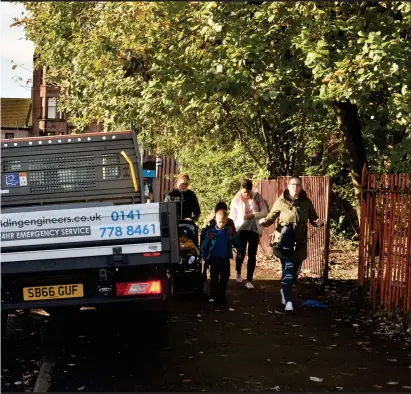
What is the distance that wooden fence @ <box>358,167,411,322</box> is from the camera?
8.49 metres

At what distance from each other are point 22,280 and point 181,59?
4458 mm

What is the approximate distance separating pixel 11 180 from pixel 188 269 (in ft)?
9.75

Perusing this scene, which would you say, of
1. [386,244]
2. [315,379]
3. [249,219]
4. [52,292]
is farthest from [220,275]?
[315,379]

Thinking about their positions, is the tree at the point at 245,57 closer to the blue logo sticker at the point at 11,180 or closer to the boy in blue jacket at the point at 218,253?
the boy in blue jacket at the point at 218,253

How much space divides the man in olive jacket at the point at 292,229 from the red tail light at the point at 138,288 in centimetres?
310

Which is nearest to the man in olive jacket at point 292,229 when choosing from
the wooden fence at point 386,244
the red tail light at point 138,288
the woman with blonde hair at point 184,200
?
the wooden fence at point 386,244

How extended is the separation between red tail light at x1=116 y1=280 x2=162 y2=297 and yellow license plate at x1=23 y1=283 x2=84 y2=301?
16.0 inches

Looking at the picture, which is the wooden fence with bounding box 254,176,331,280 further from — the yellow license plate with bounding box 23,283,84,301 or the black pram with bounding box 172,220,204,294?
the yellow license plate with bounding box 23,283,84,301

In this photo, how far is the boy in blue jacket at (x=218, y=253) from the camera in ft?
34.5

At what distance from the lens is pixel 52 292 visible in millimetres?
7180

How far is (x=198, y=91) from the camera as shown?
9.73m

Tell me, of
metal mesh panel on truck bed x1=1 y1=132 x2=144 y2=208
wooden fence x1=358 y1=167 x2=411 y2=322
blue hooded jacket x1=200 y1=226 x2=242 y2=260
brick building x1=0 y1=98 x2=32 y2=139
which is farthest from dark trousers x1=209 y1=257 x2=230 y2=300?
brick building x1=0 y1=98 x2=32 y2=139

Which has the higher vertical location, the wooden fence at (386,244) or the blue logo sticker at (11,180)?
the blue logo sticker at (11,180)

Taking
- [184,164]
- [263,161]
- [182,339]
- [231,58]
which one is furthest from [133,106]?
[184,164]
